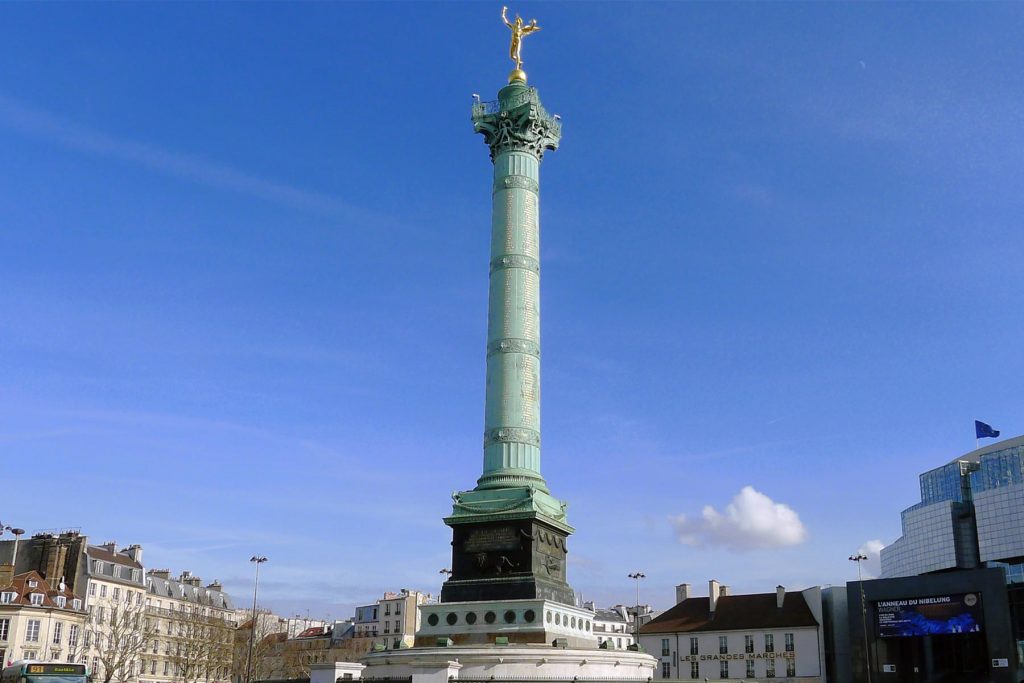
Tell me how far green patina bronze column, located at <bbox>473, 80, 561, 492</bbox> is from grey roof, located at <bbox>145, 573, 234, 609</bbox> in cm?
5445

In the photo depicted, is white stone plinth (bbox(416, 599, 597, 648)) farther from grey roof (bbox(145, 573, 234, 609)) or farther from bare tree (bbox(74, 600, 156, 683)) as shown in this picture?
grey roof (bbox(145, 573, 234, 609))

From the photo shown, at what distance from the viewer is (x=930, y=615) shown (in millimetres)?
65875

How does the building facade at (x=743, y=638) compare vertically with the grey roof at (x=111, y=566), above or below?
below

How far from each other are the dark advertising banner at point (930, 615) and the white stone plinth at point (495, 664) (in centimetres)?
3787

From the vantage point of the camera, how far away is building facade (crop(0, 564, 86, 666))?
66625mm

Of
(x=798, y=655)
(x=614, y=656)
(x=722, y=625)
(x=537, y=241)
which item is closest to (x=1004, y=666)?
(x=798, y=655)

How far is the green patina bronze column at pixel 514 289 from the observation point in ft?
138

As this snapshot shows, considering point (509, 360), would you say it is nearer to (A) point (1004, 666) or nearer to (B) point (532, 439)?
(B) point (532, 439)

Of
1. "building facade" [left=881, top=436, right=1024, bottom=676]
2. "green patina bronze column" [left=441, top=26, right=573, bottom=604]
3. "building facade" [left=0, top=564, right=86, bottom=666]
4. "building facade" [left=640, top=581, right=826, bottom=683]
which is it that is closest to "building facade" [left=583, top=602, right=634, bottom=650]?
"building facade" [left=640, top=581, right=826, bottom=683]

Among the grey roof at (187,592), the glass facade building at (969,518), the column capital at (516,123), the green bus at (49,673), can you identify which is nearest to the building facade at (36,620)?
the grey roof at (187,592)

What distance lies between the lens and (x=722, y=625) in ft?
247

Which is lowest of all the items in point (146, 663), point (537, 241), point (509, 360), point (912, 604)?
point (146, 663)

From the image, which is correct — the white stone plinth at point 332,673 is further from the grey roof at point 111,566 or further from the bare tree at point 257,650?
the grey roof at point 111,566

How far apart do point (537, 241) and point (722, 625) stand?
139ft
